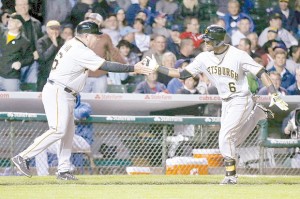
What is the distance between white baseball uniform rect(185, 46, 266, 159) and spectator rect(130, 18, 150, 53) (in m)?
4.72

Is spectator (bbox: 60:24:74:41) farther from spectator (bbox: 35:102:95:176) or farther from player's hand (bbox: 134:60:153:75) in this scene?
player's hand (bbox: 134:60:153:75)

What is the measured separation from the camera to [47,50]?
47.0ft

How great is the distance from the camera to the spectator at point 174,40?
51.0 feet

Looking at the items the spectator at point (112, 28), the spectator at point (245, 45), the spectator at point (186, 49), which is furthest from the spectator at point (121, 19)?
the spectator at point (245, 45)

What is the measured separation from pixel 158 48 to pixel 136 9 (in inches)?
38.6

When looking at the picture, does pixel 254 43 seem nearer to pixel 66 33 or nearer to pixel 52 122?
pixel 66 33

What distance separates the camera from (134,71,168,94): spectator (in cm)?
1439

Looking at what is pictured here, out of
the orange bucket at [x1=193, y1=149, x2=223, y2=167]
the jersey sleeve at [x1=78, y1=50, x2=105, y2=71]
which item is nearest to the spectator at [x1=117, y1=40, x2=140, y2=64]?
the orange bucket at [x1=193, y1=149, x2=223, y2=167]

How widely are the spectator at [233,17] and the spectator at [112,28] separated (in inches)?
A: 87.2

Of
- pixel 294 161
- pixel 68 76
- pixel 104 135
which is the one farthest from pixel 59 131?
pixel 294 161

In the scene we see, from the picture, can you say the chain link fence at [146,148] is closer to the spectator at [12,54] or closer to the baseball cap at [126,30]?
the spectator at [12,54]

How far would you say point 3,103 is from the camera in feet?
45.1
